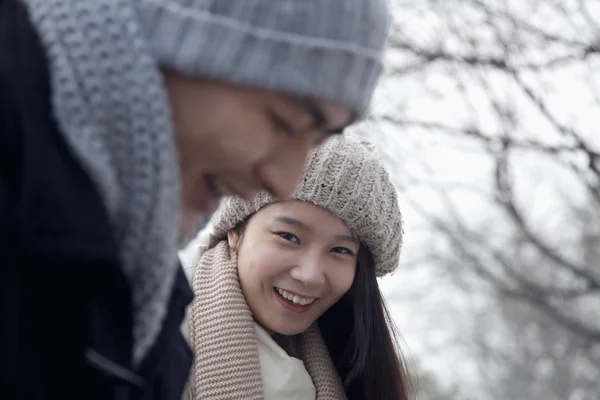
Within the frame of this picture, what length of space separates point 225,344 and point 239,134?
1.05m

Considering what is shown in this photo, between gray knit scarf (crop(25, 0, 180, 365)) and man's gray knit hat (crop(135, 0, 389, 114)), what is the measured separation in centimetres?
4

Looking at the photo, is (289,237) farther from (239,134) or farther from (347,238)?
(239,134)

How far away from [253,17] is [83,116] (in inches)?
11.1

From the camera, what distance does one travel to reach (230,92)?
1.31m

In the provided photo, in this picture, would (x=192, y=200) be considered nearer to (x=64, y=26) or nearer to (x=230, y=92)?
(x=230, y=92)

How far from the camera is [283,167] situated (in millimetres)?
1434

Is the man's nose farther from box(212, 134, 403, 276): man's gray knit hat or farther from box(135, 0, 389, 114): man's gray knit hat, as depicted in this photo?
box(212, 134, 403, 276): man's gray knit hat

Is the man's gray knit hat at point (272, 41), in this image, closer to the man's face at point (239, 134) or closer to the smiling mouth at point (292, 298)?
the man's face at point (239, 134)

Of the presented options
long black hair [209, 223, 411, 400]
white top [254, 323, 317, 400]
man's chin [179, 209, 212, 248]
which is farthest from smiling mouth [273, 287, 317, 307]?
man's chin [179, 209, 212, 248]

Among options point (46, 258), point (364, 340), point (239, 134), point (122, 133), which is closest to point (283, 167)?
point (239, 134)

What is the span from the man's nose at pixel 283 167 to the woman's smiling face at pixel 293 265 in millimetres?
952

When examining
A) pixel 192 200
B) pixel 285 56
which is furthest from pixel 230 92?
pixel 192 200

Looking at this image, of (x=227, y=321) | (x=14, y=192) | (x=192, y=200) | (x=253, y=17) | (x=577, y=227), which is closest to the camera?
(x=14, y=192)

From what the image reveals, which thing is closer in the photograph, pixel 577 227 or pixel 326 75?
pixel 326 75
